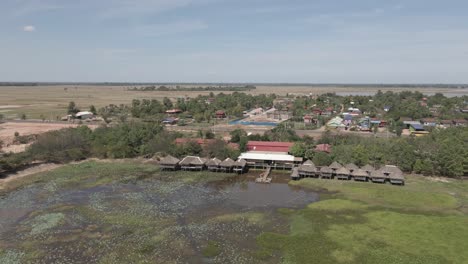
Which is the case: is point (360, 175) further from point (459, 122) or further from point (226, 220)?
point (459, 122)

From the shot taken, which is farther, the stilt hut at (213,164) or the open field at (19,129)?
the open field at (19,129)

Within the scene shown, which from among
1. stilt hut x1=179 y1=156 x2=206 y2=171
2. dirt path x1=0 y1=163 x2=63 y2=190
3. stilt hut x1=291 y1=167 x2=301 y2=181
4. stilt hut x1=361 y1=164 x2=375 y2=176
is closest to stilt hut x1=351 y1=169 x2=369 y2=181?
stilt hut x1=361 y1=164 x2=375 y2=176

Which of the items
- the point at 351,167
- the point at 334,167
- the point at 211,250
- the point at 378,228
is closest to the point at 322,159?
the point at 334,167

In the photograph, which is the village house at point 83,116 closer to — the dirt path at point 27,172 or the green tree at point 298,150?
the dirt path at point 27,172

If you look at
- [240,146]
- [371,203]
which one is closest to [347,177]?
[371,203]

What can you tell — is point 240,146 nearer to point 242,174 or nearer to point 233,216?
point 242,174

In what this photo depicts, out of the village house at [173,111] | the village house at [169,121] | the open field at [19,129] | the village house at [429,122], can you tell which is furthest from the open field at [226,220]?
the village house at [173,111]
